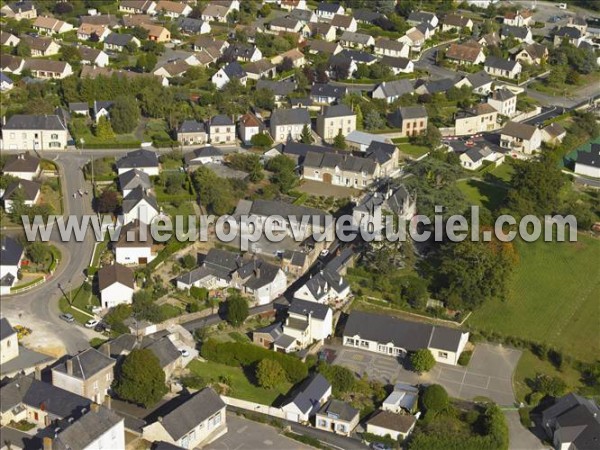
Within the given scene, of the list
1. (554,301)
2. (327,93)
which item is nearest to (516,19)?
(327,93)

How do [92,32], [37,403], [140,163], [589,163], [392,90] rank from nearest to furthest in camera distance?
[37,403]
[140,163]
[589,163]
[392,90]
[92,32]

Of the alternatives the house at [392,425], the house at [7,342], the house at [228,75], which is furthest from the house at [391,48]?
the house at [7,342]

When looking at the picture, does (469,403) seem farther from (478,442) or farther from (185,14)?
(185,14)

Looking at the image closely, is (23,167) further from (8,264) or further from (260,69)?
(260,69)

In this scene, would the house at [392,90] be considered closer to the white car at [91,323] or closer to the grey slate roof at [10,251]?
the grey slate roof at [10,251]

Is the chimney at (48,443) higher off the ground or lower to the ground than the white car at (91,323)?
higher
